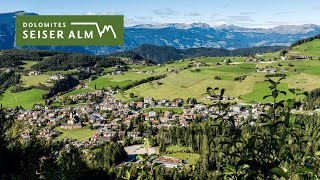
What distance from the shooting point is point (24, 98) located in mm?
155625

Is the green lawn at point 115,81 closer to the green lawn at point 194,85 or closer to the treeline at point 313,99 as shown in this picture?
the green lawn at point 194,85

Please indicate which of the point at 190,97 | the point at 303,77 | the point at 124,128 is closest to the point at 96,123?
the point at 124,128

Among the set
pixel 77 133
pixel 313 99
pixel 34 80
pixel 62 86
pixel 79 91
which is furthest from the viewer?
pixel 34 80

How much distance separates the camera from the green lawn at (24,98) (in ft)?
480

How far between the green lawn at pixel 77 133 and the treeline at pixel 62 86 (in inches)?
2220

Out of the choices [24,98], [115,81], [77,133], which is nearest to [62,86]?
[24,98]

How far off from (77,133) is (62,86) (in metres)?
80.4

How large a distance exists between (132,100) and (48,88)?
50.7 meters

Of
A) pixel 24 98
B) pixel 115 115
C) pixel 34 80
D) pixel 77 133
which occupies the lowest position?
pixel 77 133

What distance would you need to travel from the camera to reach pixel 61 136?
102 meters

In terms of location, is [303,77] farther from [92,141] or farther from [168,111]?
[92,141]

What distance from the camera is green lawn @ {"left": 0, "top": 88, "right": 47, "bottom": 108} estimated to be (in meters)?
146

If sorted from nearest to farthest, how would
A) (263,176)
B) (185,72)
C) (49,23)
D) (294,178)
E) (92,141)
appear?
(294,178)
(263,176)
(49,23)
(92,141)
(185,72)

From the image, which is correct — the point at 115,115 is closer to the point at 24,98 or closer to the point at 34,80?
the point at 24,98
